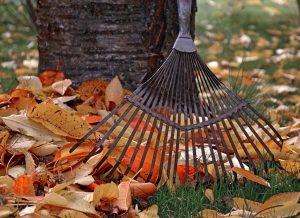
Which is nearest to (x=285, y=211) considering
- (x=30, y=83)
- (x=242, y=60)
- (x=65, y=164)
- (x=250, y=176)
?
(x=250, y=176)

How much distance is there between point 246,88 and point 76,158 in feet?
4.76

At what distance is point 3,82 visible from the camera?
3.47m

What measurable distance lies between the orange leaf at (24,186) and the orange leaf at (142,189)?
0.33 m

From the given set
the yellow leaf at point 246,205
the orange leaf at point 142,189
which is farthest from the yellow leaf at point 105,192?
the yellow leaf at point 246,205

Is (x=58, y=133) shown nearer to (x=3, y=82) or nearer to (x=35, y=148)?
(x=35, y=148)

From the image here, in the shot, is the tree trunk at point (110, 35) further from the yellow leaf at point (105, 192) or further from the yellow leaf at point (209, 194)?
the yellow leaf at point (105, 192)

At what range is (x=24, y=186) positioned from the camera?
1.94 metres

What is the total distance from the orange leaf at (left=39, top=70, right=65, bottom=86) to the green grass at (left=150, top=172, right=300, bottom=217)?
0.94 metres

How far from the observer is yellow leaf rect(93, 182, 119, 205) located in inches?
73.6

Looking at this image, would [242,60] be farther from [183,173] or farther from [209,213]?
[209,213]

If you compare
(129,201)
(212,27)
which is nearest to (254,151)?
(129,201)

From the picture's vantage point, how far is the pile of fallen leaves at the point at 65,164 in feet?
6.15

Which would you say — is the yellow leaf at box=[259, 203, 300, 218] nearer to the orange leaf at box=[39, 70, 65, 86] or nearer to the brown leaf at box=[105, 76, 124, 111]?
the brown leaf at box=[105, 76, 124, 111]

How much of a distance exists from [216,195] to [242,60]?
1593mm
